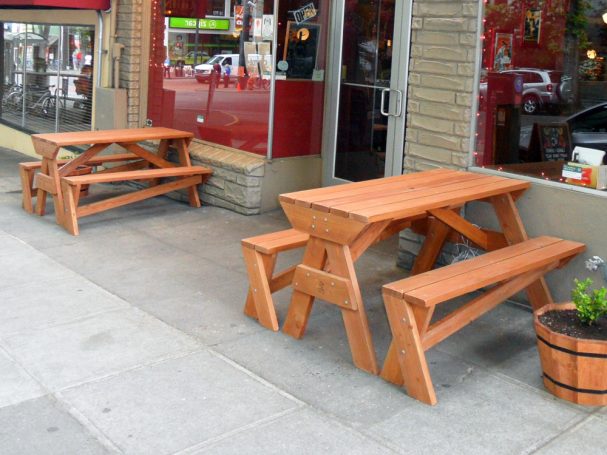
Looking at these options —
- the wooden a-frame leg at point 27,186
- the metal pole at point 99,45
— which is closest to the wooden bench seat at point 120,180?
the wooden a-frame leg at point 27,186

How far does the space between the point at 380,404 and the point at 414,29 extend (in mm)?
3159

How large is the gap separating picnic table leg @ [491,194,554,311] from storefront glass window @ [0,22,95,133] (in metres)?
6.42

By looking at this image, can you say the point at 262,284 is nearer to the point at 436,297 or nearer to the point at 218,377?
the point at 218,377

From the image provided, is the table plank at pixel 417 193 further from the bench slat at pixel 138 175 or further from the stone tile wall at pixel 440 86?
the bench slat at pixel 138 175

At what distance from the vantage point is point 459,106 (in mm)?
6078

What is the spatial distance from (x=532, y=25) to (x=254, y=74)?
3145 millimetres

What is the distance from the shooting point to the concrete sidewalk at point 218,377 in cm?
392

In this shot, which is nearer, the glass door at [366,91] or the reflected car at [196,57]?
the glass door at [366,91]

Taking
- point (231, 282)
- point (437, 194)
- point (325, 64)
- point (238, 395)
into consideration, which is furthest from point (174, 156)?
point (238, 395)

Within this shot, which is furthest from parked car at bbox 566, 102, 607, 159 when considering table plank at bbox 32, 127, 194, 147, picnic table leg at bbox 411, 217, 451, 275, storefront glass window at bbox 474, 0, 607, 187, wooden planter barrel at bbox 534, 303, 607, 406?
table plank at bbox 32, 127, 194, 147

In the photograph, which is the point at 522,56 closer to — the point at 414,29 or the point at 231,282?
the point at 414,29

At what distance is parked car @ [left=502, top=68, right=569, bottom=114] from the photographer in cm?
576

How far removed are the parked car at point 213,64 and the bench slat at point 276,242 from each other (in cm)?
337

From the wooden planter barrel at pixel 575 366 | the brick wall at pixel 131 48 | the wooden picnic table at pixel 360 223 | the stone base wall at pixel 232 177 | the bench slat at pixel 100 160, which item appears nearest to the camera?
the wooden planter barrel at pixel 575 366
